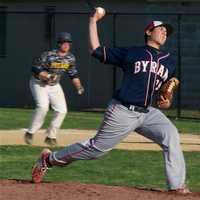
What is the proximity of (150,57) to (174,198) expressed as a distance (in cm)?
144

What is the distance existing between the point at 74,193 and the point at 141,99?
116 cm

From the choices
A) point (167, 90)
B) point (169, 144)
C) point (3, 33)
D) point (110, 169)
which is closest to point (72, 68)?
point (110, 169)

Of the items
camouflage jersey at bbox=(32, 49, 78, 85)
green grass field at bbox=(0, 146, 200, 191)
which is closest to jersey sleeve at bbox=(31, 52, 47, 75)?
camouflage jersey at bbox=(32, 49, 78, 85)

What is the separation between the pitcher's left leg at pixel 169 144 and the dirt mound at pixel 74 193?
0.18 metres

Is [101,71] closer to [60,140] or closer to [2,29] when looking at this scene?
[2,29]

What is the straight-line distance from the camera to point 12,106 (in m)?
29.0

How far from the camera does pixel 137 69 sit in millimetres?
8172

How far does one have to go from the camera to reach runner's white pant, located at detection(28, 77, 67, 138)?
13812 millimetres

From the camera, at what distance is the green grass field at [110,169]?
1035 cm

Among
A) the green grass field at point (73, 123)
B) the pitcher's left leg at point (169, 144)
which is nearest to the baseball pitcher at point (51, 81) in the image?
the green grass field at point (73, 123)

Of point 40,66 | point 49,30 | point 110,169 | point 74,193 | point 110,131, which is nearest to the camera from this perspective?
point 74,193

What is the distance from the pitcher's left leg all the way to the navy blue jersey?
25 cm

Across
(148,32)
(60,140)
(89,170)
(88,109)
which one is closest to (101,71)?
(88,109)

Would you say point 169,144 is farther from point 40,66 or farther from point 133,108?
point 40,66
